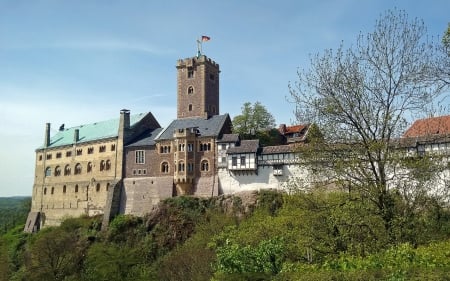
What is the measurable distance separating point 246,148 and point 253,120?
415 inches

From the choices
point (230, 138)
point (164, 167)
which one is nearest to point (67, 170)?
point (164, 167)

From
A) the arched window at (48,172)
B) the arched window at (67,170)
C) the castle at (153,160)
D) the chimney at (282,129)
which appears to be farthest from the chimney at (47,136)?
the chimney at (282,129)

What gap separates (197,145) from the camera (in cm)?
5578

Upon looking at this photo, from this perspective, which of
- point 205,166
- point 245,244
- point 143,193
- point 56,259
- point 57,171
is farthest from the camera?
point 57,171

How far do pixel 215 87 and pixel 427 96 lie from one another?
2033 inches

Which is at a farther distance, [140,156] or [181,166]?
[140,156]

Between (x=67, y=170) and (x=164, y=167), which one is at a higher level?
(x=67, y=170)

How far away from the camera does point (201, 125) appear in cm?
5869

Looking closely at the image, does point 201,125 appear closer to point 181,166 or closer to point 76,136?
point 181,166

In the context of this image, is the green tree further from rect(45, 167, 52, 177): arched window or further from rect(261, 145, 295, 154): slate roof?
rect(261, 145, 295, 154): slate roof

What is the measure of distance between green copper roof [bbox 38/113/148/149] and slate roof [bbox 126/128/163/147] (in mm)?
2627

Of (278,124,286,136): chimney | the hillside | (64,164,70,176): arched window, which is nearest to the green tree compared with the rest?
the hillside

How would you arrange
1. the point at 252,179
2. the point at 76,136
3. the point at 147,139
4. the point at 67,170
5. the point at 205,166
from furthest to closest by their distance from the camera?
the point at 76,136, the point at 67,170, the point at 147,139, the point at 205,166, the point at 252,179

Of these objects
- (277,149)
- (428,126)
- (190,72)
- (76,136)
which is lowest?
(428,126)
